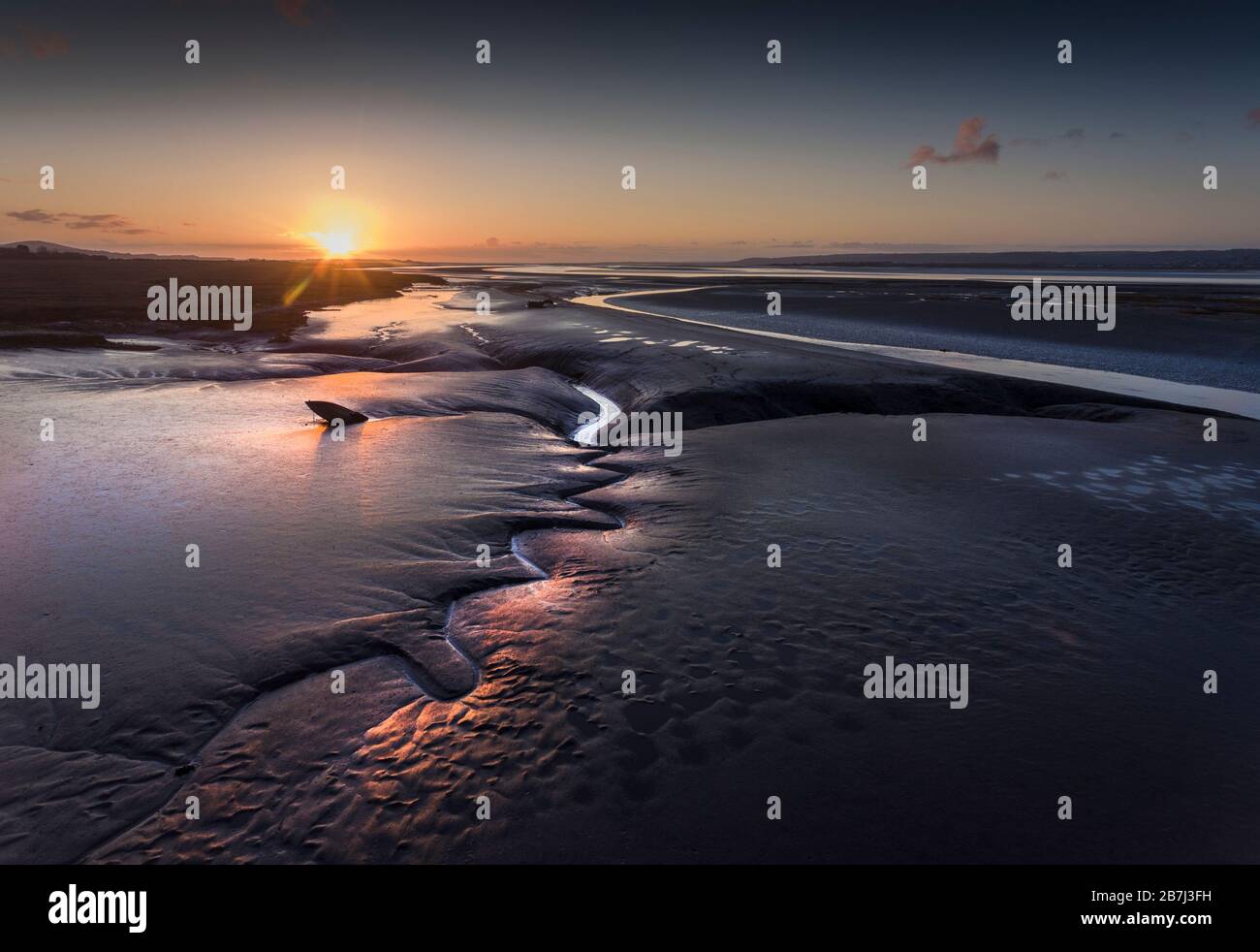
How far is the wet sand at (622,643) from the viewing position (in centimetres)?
409

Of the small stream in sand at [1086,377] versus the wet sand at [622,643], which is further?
the small stream in sand at [1086,377]

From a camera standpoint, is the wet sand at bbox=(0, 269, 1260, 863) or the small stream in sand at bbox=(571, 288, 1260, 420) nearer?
the wet sand at bbox=(0, 269, 1260, 863)

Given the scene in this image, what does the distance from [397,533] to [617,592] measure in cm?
277

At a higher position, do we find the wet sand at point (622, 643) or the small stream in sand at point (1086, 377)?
the small stream in sand at point (1086, 377)

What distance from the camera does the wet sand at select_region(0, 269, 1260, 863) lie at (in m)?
4.09

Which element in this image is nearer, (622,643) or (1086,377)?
(622,643)

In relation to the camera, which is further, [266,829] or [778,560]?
[778,560]

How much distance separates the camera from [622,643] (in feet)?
19.6

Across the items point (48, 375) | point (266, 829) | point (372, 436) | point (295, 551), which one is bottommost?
point (266, 829)

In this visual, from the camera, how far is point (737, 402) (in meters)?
15.7

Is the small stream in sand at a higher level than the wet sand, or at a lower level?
higher
